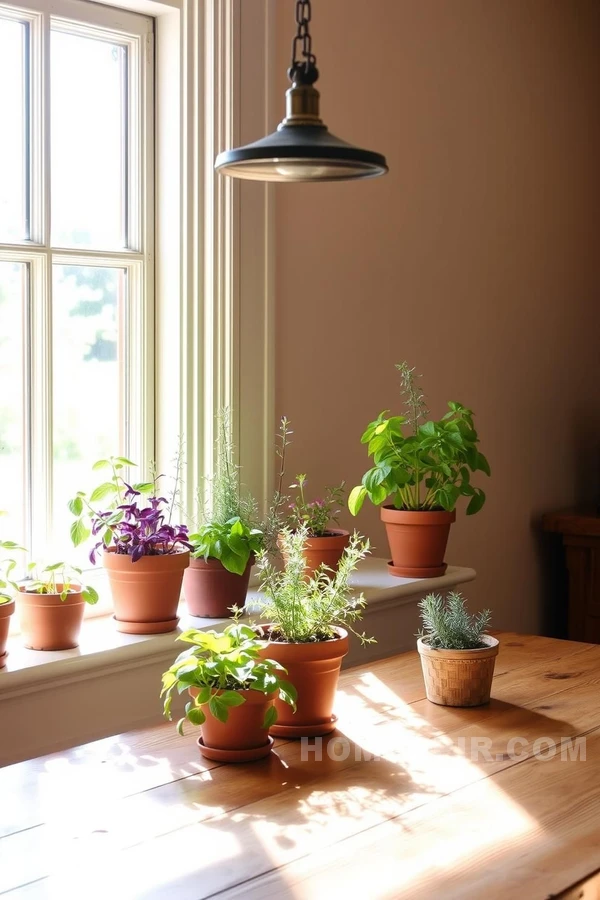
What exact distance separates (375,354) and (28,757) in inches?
66.0

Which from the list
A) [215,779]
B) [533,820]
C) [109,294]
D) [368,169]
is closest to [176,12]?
[109,294]

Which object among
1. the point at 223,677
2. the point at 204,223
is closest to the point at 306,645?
the point at 223,677

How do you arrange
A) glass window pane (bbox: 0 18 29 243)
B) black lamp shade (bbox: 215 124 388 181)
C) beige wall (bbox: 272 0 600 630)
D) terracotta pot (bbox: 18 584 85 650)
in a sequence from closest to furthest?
black lamp shade (bbox: 215 124 388 181) → terracotta pot (bbox: 18 584 85 650) → glass window pane (bbox: 0 18 29 243) → beige wall (bbox: 272 0 600 630)

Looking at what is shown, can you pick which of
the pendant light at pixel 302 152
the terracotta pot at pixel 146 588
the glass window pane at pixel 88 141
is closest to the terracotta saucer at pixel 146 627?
the terracotta pot at pixel 146 588

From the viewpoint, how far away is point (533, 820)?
1.46 m

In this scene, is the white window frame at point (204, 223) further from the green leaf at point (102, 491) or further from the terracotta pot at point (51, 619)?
the terracotta pot at point (51, 619)

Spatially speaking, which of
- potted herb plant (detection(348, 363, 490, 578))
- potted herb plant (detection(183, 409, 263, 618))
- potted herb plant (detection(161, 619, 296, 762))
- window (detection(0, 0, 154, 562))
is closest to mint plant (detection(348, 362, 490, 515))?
potted herb plant (detection(348, 363, 490, 578))

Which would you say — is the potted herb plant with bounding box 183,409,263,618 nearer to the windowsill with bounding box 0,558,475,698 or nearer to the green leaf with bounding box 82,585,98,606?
the windowsill with bounding box 0,558,475,698

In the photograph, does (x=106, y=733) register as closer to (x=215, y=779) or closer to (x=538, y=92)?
(x=215, y=779)

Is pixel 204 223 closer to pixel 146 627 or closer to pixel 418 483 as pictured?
pixel 418 483

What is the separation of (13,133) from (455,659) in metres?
1.57

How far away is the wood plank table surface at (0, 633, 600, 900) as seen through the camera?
4.21ft

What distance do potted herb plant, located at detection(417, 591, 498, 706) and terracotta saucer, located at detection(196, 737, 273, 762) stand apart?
0.40m

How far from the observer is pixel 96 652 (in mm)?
2256
